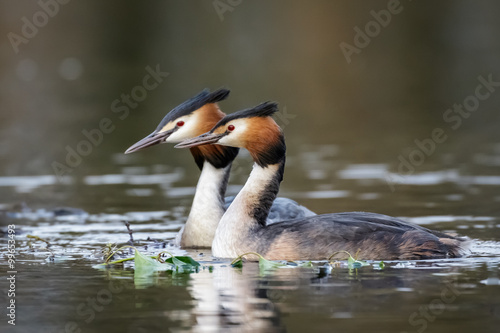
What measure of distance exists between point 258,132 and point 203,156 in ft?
5.44

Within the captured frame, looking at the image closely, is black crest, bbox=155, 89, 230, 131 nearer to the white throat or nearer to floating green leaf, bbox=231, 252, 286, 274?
the white throat

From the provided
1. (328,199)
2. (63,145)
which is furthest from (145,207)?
(63,145)

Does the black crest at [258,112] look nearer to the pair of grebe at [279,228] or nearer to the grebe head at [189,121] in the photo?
the pair of grebe at [279,228]

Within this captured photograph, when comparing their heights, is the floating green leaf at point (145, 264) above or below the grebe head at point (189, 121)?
below

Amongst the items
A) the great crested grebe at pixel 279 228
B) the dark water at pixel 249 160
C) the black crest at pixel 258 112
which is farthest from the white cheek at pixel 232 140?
the dark water at pixel 249 160

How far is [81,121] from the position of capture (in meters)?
22.4

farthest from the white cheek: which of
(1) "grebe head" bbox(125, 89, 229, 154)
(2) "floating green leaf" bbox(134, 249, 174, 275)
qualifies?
(2) "floating green leaf" bbox(134, 249, 174, 275)

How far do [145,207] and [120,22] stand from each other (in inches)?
1272

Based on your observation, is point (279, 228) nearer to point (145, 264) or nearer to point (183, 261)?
point (183, 261)

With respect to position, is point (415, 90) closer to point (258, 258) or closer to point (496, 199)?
point (496, 199)

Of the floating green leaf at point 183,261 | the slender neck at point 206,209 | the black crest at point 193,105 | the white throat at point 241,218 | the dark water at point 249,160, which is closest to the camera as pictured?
the dark water at point 249,160

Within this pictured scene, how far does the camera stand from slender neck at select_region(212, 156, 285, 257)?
10.2 metres

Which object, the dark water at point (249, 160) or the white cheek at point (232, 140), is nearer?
the dark water at point (249, 160)

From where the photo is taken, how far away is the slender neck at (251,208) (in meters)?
10.2
